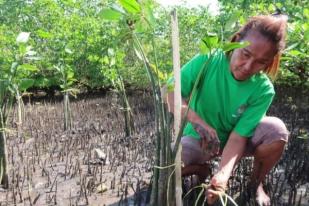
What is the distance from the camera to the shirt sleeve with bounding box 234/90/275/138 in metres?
2.01

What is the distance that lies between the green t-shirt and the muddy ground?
1.32ft

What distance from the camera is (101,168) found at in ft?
8.96

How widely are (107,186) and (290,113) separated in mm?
3503

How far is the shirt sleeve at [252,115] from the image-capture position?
2.01 meters

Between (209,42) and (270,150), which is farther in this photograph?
(270,150)

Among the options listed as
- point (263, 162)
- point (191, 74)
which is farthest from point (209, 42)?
point (263, 162)

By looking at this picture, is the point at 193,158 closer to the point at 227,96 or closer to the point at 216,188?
the point at 227,96

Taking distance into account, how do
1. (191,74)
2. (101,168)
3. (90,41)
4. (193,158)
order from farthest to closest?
1. (90,41)
2. (101,168)
3. (193,158)
4. (191,74)

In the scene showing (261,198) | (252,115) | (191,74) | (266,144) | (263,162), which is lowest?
(261,198)

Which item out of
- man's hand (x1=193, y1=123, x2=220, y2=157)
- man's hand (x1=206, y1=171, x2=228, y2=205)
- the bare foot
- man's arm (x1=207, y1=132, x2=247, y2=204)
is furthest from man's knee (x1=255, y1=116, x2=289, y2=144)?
man's hand (x1=206, y1=171, x2=228, y2=205)

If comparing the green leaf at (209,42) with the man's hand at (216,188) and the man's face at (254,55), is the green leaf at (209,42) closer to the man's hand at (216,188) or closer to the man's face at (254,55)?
the man's face at (254,55)

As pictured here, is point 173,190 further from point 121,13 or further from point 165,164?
point 121,13

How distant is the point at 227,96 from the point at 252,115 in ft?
0.55

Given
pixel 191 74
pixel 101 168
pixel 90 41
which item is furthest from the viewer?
pixel 90 41
